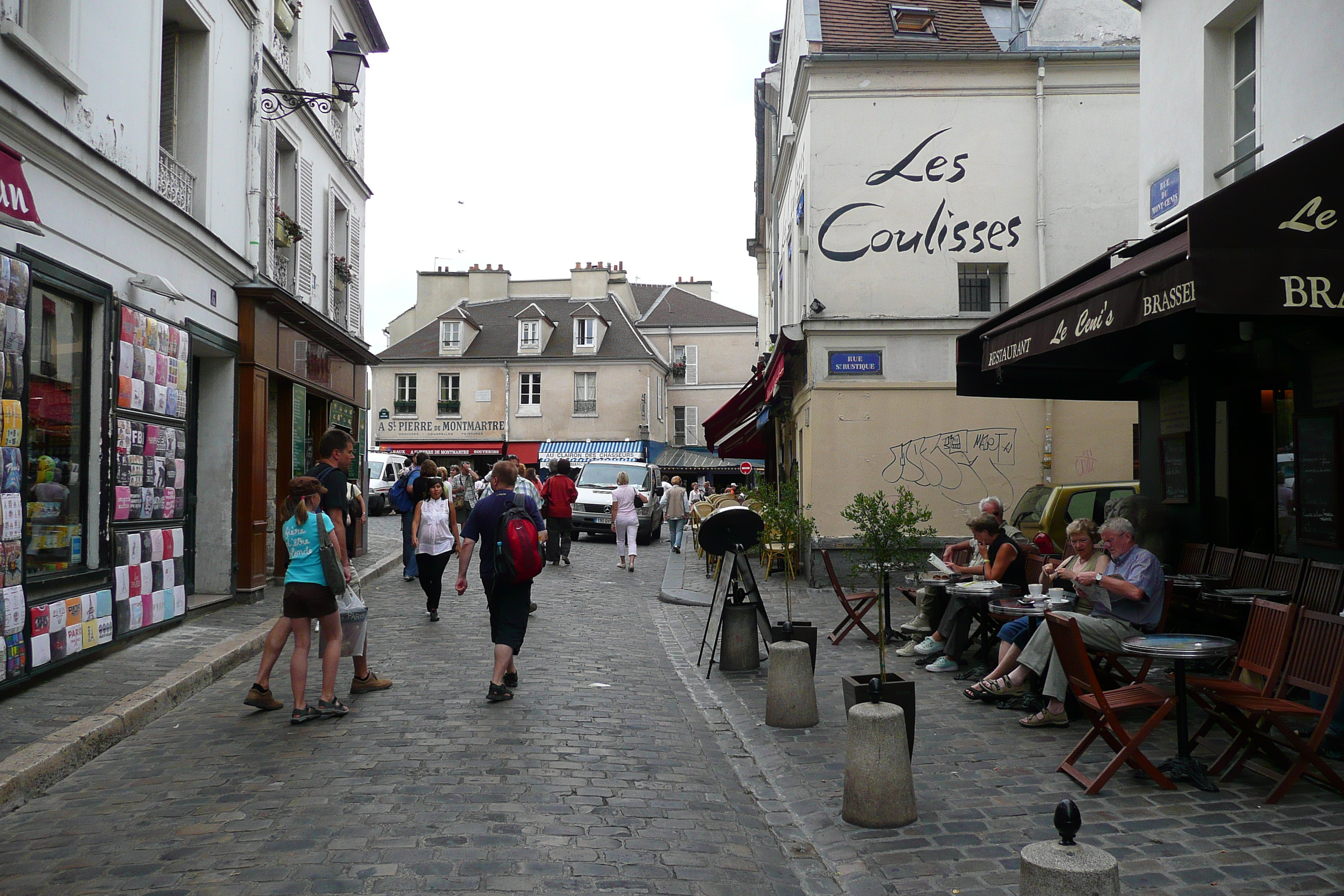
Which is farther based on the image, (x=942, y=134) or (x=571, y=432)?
(x=571, y=432)

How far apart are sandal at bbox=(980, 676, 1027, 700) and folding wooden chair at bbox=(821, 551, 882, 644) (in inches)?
84.6

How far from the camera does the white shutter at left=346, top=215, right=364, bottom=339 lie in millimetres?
18422

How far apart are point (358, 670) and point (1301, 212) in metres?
6.40

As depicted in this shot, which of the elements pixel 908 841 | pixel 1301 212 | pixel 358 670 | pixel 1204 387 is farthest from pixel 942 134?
pixel 908 841

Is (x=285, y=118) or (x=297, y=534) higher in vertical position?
(x=285, y=118)

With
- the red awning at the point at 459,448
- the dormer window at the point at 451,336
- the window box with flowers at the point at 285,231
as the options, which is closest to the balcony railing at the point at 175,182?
the window box with flowers at the point at 285,231

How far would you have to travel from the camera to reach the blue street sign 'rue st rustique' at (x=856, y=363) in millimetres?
14945

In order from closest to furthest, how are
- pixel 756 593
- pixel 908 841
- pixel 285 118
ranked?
pixel 908 841
pixel 756 593
pixel 285 118

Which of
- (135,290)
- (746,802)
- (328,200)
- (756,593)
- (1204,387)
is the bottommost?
(746,802)

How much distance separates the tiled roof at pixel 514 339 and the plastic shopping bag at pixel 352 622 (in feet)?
131

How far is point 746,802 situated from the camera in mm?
5316

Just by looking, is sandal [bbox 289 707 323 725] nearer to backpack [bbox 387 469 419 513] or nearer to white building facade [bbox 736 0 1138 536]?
backpack [bbox 387 469 419 513]

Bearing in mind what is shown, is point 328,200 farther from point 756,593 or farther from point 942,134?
point 756,593

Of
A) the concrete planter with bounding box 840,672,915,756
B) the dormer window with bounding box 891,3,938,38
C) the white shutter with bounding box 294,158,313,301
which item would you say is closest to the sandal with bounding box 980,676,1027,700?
the concrete planter with bounding box 840,672,915,756
